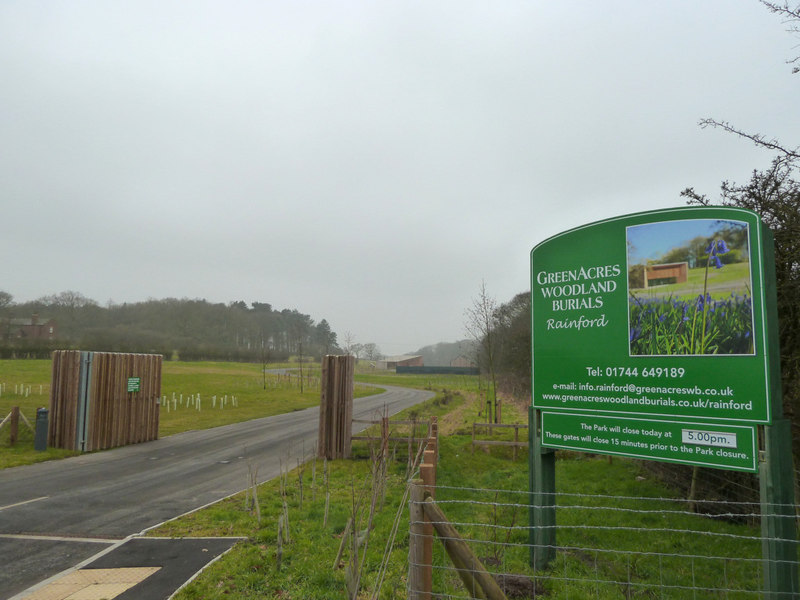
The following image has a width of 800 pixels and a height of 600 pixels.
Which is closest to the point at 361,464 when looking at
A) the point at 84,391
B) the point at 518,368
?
the point at 84,391

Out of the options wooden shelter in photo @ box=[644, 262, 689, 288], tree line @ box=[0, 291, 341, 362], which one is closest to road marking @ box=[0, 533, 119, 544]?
wooden shelter in photo @ box=[644, 262, 689, 288]

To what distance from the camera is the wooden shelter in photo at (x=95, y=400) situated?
48.2ft

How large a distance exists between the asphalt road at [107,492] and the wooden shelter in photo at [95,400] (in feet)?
2.34

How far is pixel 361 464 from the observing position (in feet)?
42.8

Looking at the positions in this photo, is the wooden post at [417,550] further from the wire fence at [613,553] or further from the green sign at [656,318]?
the green sign at [656,318]

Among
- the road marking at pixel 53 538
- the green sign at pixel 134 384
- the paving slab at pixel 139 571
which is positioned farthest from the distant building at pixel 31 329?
the paving slab at pixel 139 571

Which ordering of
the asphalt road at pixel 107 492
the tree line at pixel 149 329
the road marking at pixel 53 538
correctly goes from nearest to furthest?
the asphalt road at pixel 107 492 → the road marking at pixel 53 538 → the tree line at pixel 149 329

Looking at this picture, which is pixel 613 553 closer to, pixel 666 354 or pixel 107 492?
pixel 666 354

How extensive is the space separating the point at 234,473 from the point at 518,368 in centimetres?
2279

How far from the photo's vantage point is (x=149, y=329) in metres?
68.6

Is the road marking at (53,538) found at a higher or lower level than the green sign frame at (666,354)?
lower

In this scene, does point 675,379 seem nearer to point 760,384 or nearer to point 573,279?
point 760,384

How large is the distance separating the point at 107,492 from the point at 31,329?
208 feet

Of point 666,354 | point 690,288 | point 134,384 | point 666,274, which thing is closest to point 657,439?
point 666,354
